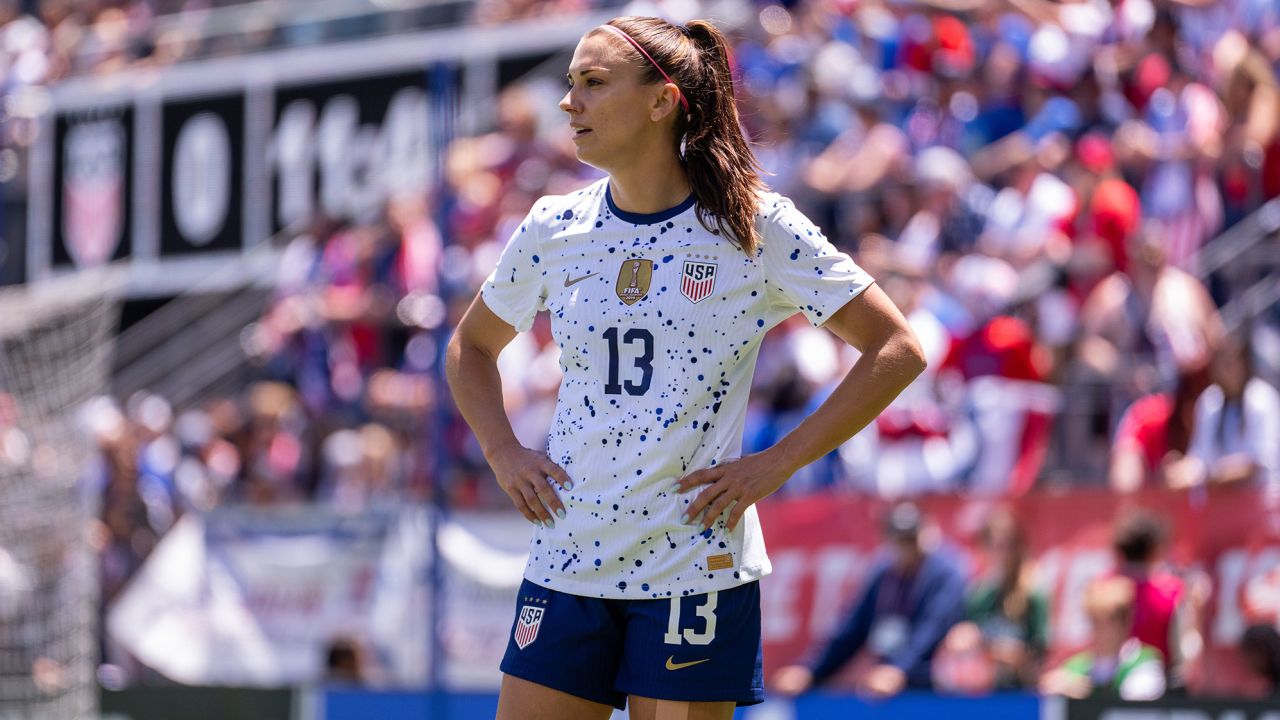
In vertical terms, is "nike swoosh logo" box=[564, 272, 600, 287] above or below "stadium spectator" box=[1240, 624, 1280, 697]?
above

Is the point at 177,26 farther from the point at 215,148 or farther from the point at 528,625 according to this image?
the point at 528,625

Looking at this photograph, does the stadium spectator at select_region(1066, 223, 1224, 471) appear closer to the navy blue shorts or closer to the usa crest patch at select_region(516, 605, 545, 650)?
the navy blue shorts

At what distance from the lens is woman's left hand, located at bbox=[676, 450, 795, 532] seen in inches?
143

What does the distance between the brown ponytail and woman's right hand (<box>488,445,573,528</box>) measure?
61cm

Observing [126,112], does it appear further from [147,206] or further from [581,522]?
[581,522]

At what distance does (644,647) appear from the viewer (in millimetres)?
3658

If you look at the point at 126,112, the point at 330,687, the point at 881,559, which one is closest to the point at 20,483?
the point at 330,687

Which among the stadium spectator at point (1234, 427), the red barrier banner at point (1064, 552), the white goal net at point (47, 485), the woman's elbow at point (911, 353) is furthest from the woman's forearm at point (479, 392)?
the white goal net at point (47, 485)

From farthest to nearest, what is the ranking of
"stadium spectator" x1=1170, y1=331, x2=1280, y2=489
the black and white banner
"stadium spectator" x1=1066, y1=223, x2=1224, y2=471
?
the black and white banner, "stadium spectator" x1=1066, y1=223, x2=1224, y2=471, "stadium spectator" x1=1170, y1=331, x2=1280, y2=489

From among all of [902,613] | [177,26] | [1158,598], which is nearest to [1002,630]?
[902,613]

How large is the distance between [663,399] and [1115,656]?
4.29 metres

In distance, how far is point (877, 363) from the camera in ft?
12.1

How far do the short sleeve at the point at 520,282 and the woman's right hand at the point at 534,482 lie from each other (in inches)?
11.9

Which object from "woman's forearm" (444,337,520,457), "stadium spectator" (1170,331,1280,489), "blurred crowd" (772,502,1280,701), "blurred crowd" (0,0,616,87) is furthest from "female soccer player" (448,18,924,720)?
"blurred crowd" (0,0,616,87)
